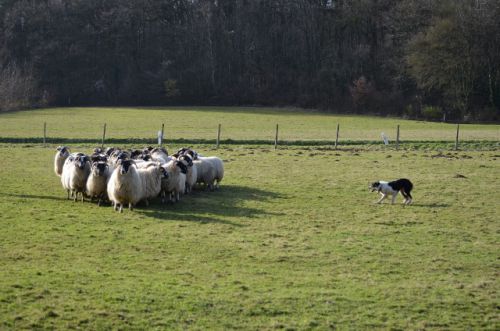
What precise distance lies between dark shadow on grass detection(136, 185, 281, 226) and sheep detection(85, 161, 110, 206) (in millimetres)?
1439

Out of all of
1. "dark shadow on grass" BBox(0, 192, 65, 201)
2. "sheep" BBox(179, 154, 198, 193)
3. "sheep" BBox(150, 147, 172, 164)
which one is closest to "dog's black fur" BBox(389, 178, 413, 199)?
"sheep" BBox(179, 154, 198, 193)

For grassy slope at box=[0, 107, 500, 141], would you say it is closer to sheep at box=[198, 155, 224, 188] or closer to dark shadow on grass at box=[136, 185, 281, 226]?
sheep at box=[198, 155, 224, 188]

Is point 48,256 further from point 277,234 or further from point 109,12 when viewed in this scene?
point 109,12

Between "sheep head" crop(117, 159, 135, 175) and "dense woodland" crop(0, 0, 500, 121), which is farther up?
"dense woodland" crop(0, 0, 500, 121)

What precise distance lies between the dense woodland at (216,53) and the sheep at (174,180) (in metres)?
61.9

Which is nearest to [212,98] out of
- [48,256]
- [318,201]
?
[318,201]

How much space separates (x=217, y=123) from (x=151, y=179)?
42.2m

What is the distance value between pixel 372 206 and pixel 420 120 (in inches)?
2128

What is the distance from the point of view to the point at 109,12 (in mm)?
93438

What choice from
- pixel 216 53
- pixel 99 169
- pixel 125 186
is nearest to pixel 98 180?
pixel 99 169

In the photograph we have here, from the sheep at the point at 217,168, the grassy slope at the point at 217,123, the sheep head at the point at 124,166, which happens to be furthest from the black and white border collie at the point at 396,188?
the grassy slope at the point at 217,123

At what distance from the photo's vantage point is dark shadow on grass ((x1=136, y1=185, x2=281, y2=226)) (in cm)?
1892

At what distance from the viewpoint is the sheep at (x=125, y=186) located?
1939 cm

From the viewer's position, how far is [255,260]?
14.5 metres
